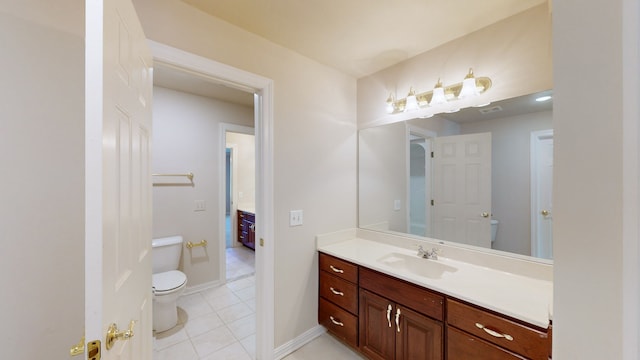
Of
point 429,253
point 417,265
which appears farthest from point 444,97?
point 417,265

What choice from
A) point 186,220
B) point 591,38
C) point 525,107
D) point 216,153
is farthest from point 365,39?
point 186,220

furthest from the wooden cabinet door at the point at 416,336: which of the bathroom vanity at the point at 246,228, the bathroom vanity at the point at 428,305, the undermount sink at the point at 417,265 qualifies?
the bathroom vanity at the point at 246,228

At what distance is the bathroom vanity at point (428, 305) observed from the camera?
1.10m

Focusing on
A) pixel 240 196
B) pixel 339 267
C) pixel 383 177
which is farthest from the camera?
pixel 240 196

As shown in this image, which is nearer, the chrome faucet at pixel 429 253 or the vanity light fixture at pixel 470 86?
the vanity light fixture at pixel 470 86

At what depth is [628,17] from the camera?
15.5 inches

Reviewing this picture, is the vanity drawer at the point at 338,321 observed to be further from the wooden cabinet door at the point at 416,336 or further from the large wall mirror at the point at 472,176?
the large wall mirror at the point at 472,176

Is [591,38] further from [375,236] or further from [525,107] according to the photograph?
[375,236]

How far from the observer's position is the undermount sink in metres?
1.70

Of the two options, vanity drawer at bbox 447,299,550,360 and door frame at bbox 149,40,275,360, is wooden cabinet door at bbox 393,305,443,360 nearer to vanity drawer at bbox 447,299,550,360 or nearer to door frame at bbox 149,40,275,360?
vanity drawer at bbox 447,299,550,360

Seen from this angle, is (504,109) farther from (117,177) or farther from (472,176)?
(117,177)

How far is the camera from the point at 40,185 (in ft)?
3.29

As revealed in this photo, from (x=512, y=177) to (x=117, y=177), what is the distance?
210 cm

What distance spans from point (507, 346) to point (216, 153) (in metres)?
3.19
